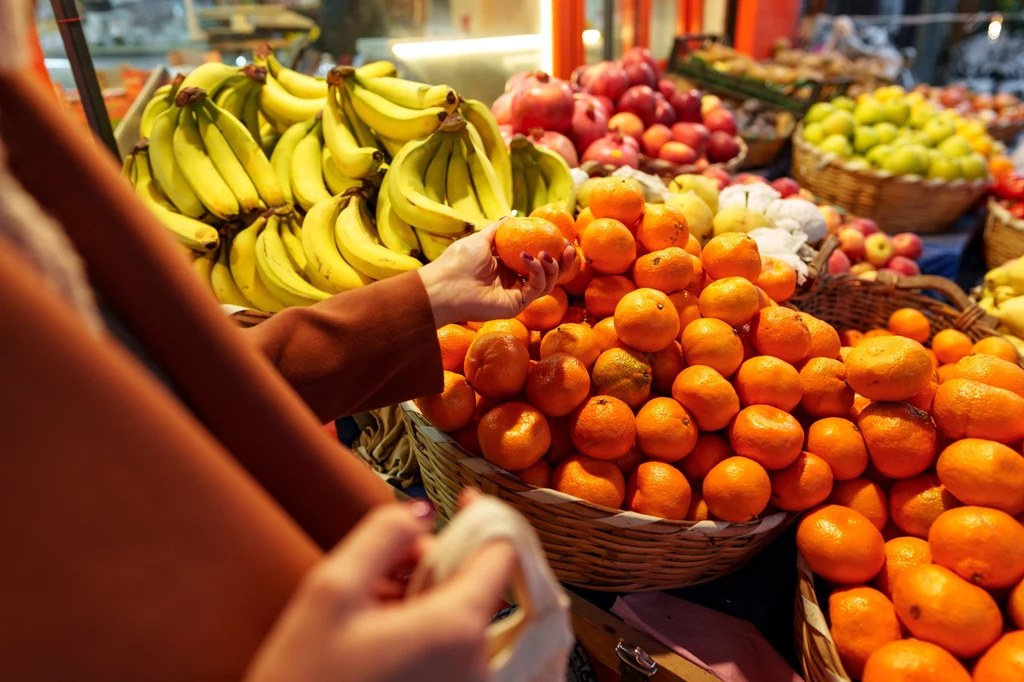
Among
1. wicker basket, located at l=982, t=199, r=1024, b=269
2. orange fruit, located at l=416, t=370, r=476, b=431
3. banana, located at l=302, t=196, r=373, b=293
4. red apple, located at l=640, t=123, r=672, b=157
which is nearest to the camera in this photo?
orange fruit, located at l=416, t=370, r=476, b=431

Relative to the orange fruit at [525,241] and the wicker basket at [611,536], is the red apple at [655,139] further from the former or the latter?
the wicker basket at [611,536]

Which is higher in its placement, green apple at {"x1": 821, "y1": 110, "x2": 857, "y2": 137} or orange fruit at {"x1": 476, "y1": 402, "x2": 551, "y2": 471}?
green apple at {"x1": 821, "y1": 110, "x2": 857, "y2": 137}

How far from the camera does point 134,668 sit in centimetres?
32

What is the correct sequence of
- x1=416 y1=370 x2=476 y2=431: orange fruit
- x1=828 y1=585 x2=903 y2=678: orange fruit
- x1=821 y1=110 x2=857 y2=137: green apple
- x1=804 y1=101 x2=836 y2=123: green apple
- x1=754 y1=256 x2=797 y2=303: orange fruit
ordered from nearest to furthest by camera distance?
x1=828 y1=585 x2=903 y2=678: orange fruit
x1=416 y1=370 x2=476 y2=431: orange fruit
x1=754 y1=256 x2=797 y2=303: orange fruit
x1=821 y1=110 x2=857 y2=137: green apple
x1=804 y1=101 x2=836 y2=123: green apple

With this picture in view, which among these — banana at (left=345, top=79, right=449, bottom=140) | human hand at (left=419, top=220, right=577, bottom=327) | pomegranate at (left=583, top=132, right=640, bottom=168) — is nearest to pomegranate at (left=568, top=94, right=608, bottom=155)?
pomegranate at (left=583, top=132, right=640, bottom=168)

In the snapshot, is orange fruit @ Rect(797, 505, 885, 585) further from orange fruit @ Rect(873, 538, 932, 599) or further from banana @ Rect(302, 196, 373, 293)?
banana @ Rect(302, 196, 373, 293)

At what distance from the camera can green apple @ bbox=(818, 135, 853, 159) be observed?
108 inches

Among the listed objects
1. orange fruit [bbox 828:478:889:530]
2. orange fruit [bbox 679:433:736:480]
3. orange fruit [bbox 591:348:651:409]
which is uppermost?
orange fruit [bbox 591:348:651:409]

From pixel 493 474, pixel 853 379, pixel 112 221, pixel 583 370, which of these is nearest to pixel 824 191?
pixel 853 379

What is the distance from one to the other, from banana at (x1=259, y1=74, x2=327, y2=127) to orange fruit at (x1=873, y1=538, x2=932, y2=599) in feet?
6.06

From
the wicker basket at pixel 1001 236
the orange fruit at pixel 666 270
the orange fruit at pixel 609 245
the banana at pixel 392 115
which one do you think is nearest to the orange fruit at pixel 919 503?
the orange fruit at pixel 666 270

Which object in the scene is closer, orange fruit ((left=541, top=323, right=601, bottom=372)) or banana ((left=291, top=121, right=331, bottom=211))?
orange fruit ((left=541, top=323, right=601, bottom=372))

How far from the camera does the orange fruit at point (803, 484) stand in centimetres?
99

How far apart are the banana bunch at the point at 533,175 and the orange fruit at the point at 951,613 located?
1.18 metres
